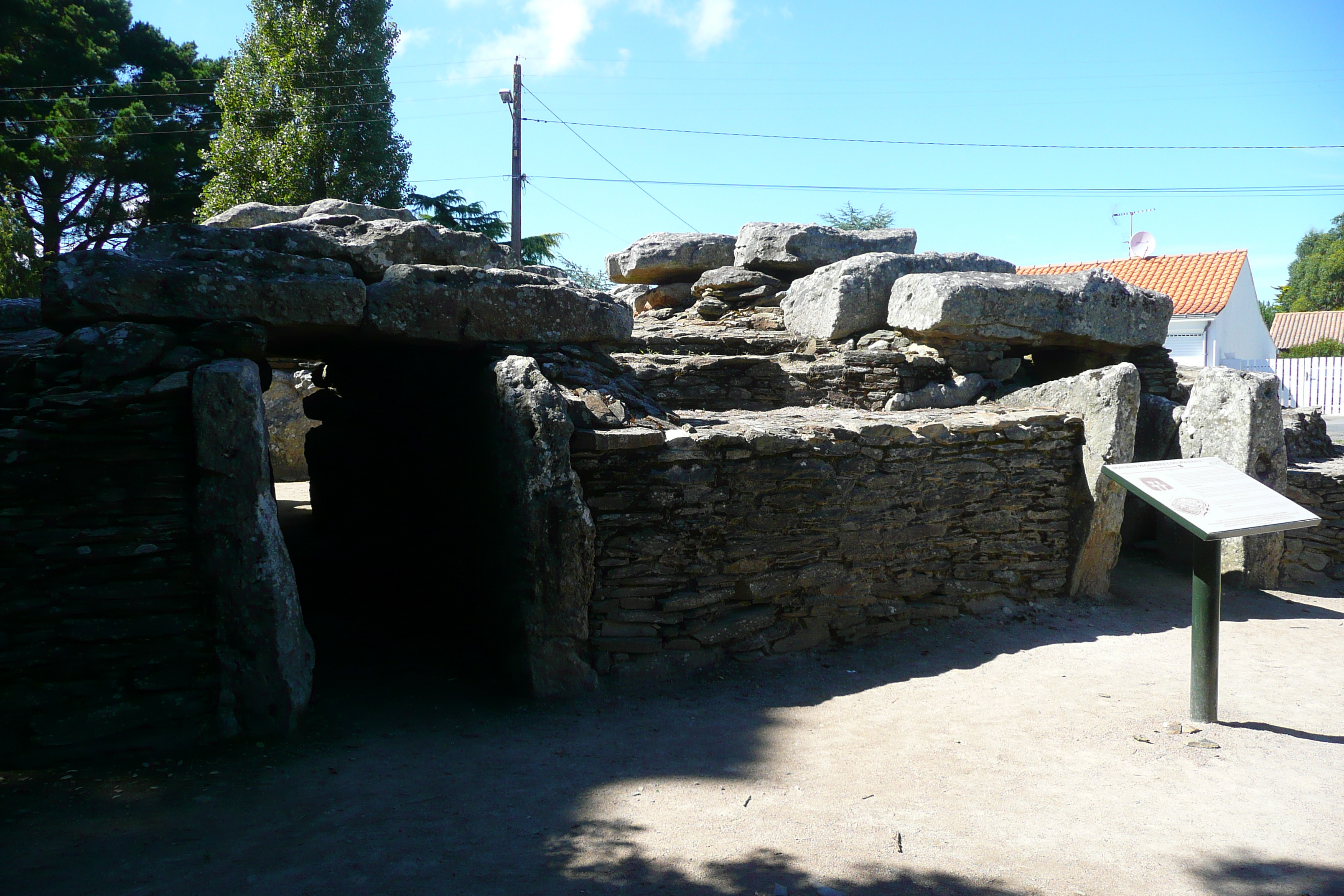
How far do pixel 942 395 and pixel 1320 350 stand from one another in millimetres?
21853

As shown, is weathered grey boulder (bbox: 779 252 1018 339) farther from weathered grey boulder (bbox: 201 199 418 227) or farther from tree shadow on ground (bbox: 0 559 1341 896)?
weathered grey boulder (bbox: 201 199 418 227)

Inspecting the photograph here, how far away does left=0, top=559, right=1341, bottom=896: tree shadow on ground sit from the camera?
2537 millimetres

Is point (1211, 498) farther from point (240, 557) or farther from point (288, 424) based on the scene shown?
point (288, 424)

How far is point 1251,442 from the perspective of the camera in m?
6.02

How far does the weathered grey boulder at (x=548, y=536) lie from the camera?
3957 millimetres

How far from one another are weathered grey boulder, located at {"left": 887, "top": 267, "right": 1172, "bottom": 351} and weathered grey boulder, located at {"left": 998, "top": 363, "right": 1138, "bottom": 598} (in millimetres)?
880

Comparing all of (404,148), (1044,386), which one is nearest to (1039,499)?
(1044,386)

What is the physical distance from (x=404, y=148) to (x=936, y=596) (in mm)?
14392

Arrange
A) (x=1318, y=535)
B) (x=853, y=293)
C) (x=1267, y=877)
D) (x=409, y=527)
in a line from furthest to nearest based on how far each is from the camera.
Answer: (x=853, y=293) → (x=1318, y=535) → (x=409, y=527) → (x=1267, y=877)

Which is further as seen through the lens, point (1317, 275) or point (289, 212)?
point (1317, 275)

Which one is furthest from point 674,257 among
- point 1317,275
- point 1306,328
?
point 1317,275

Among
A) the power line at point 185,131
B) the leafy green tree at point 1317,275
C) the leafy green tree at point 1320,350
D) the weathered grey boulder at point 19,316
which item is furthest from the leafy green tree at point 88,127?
the leafy green tree at point 1317,275

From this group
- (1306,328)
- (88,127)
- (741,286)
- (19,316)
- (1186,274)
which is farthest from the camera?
(1306,328)

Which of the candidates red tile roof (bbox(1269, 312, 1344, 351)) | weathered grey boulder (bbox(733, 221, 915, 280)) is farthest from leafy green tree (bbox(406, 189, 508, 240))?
red tile roof (bbox(1269, 312, 1344, 351))
